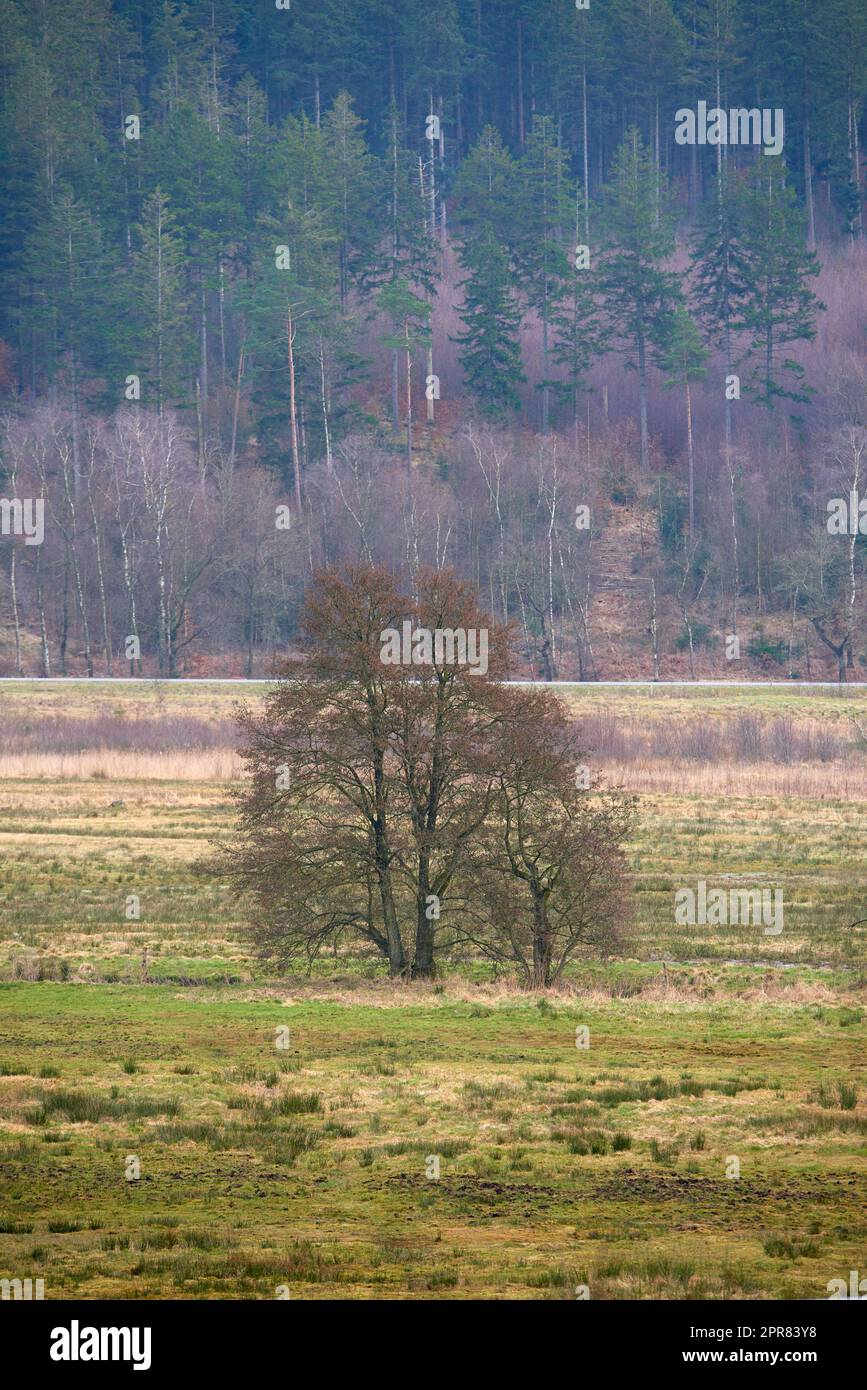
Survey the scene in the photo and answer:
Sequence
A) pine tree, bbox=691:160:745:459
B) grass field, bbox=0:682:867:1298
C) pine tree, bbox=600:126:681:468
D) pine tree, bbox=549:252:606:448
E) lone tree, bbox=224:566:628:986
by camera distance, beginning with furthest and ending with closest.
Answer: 1. pine tree, bbox=691:160:745:459
2. pine tree, bbox=549:252:606:448
3. pine tree, bbox=600:126:681:468
4. lone tree, bbox=224:566:628:986
5. grass field, bbox=0:682:867:1298

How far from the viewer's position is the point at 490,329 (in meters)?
88.1

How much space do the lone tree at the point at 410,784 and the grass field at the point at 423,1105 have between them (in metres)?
1.15

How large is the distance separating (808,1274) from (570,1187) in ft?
9.75

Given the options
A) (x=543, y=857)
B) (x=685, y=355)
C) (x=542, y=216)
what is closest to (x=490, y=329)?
(x=542, y=216)

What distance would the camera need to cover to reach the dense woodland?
78.3m

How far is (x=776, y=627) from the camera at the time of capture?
80000 millimetres

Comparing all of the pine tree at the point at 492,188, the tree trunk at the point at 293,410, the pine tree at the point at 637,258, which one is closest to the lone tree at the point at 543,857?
the tree trunk at the point at 293,410

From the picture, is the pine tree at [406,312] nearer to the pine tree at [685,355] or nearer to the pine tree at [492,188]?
the pine tree at [492,188]

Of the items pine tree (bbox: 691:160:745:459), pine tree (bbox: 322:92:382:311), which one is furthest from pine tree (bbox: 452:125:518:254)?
pine tree (bbox: 691:160:745:459)

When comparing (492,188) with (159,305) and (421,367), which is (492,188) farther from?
(159,305)

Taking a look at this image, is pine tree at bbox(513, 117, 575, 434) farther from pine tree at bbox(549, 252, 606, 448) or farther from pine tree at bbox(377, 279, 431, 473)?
pine tree at bbox(377, 279, 431, 473)

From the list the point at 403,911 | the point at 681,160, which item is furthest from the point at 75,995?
the point at 681,160

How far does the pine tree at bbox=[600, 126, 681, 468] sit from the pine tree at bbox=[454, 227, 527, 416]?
5.28 metres

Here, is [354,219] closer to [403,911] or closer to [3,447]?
[3,447]
